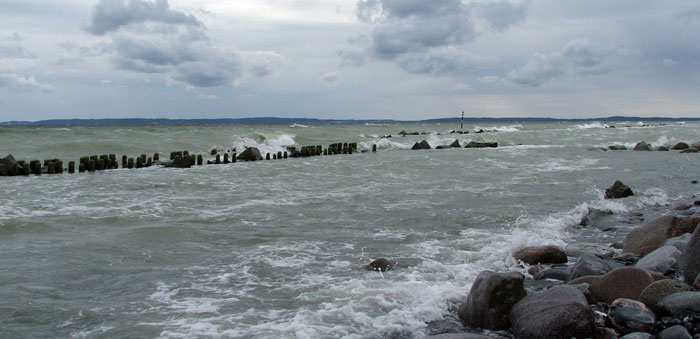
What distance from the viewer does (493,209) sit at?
510 inches

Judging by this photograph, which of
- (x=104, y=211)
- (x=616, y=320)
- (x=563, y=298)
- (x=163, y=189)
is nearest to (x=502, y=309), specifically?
(x=563, y=298)

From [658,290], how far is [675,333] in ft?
3.57

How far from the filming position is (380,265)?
790cm

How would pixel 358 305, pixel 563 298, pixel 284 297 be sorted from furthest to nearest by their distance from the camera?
pixel 284 297, pixel 358 305, pixel 563 298

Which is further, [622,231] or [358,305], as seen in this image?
[622,231]

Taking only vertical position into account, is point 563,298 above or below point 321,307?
above

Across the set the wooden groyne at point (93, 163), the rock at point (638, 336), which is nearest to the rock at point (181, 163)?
the wooden groyne at point (93, 163)

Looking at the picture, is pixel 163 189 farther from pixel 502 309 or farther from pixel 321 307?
pixel 502 309

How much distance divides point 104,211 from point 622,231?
1179 cm

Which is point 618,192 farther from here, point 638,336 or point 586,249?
point 638,336

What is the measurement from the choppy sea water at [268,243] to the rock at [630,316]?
1755 millimetres

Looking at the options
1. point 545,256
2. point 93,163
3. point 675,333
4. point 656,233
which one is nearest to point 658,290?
point 675,333

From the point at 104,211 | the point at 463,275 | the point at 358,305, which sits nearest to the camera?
the point at 358,305

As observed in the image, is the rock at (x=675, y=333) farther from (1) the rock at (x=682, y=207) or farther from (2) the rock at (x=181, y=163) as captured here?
(2) the rock at (x=181, y=163)
